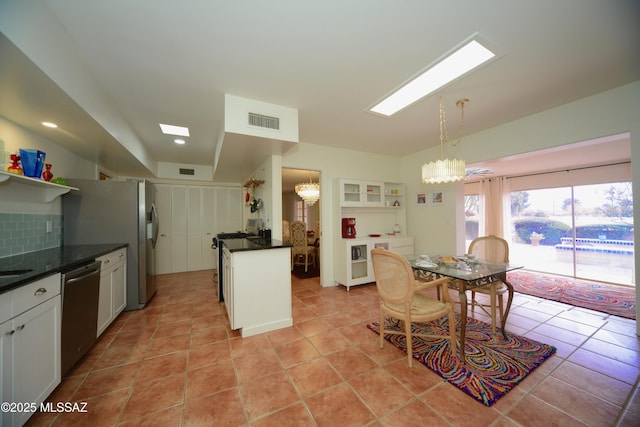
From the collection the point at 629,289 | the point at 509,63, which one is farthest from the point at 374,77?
the point at 629,289

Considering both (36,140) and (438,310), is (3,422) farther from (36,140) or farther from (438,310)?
(438,310)

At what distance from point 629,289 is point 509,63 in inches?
182

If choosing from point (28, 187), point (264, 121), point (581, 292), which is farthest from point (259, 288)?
point (581, 292)

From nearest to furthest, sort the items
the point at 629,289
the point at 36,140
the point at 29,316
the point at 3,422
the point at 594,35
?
the point at 3,422 → the point at 29,316 → the point at 594,35 → the point at 36,140 → the point at 629,289

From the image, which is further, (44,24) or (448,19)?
(448,19)

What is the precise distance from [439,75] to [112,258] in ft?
12.7

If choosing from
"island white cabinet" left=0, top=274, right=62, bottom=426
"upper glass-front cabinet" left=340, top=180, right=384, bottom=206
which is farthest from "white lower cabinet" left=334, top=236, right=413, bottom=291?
"island white cabinet" left=0, top=274, right=62, bottom=426

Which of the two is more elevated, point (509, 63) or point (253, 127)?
point (509, 63)

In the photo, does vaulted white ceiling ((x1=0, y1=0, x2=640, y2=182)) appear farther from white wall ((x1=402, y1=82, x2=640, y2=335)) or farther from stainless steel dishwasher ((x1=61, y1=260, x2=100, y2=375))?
stainless steel dishwasher ((x1=61, y1=260, x2=100, y2=375))

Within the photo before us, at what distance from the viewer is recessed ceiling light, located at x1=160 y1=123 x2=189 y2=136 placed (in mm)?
2977

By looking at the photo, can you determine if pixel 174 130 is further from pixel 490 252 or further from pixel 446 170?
pixel 490 252

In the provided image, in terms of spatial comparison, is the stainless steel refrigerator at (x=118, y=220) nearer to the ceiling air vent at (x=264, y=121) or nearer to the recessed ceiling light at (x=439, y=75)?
the ceiling air vent at (x=264, y=121)

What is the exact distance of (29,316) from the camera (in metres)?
1.28

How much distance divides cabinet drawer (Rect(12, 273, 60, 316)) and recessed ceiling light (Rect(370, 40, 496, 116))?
3124 mm
